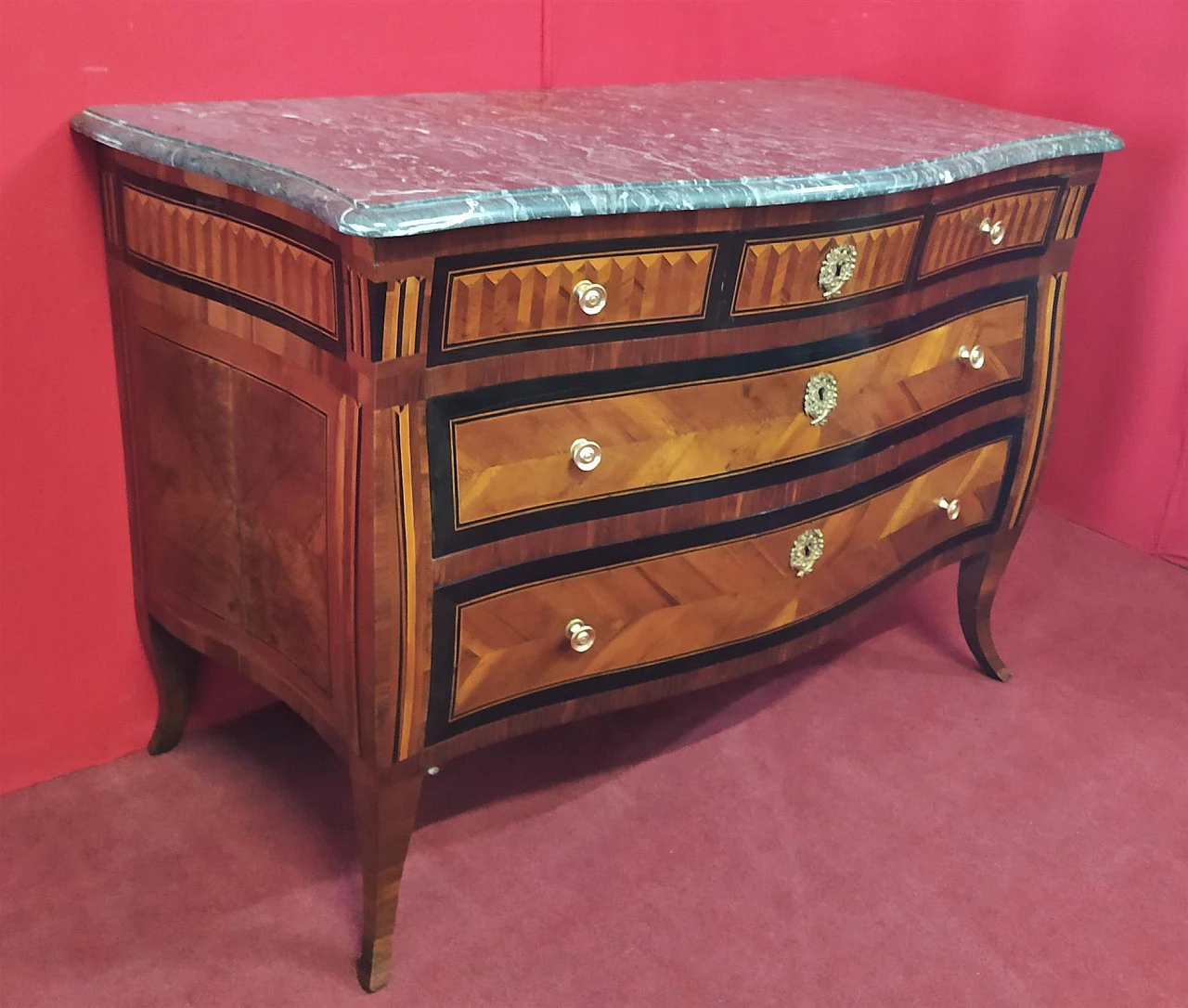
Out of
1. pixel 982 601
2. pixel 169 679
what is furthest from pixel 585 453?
pixel 982 601

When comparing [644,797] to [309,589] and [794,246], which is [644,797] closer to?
[309,589]

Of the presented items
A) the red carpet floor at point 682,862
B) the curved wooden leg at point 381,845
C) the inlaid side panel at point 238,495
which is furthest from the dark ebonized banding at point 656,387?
the red carpet floor at point 682,862

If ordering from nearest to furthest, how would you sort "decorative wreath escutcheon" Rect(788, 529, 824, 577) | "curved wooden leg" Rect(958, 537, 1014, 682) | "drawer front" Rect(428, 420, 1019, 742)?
"drawer front" Rect(428, 420, 1019, 742), "decorative wreath escutcheon" Rect(788, 529, 824, 577), "curved wooden leg" Rect(958, 537, 1014, 682)

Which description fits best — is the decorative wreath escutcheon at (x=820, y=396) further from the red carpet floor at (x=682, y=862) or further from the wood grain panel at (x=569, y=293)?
the red carpet floor at (x=682, y=862)

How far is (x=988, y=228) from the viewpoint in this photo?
1593mm

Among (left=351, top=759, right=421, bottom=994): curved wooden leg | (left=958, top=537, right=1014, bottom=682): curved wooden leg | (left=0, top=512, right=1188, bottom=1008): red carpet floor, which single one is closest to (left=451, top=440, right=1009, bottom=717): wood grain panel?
(left=351, top=759, right=421, bottom=994): curved wooden leg

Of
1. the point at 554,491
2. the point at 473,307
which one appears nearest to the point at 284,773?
the point at 554,491

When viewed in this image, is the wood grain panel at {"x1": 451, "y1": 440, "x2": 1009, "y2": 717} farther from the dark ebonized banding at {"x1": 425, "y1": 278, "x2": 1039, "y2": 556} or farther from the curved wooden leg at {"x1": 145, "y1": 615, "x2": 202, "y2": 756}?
the curved wooden leg at {"x1": 145, "y1": 615, "x2": 202, "y2": 756}

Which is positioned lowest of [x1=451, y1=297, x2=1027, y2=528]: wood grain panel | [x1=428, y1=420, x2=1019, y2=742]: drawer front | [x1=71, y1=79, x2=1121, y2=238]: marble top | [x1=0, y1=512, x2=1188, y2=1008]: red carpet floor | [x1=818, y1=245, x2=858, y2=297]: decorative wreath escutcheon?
[x1=0, y1=512, x2=1188, y2=1008]: red carpet floor

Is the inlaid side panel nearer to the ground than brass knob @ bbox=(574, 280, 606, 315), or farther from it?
nearer to the ground

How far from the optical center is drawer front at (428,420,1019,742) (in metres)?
1.32

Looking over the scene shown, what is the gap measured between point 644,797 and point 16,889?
0.88 m

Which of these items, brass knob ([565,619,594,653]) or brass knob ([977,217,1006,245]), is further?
brass knob ([977,217,1006,245])

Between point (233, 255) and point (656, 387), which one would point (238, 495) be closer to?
point (233, 255)
